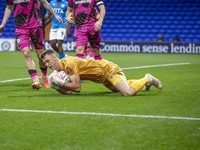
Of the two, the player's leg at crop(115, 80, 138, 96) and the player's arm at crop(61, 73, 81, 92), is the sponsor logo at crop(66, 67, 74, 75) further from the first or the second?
the player's leg at crop(115, 80, 138, 96)

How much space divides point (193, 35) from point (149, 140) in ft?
80.5

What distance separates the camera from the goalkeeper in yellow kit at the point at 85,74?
6133 mm

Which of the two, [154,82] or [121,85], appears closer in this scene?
[121,85]

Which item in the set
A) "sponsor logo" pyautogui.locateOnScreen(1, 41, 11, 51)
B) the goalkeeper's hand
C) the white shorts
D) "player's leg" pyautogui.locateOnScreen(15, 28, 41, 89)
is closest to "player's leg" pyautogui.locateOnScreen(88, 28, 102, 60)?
"player's leg" pyautogui.locateOnScreen(15, 28, 41, 89)

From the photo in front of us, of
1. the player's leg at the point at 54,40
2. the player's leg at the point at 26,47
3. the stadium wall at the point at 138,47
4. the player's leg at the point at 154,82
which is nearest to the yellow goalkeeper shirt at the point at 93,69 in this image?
the player's leg at the point at 154,82

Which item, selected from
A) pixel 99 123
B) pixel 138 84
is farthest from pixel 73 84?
pixel 99 123

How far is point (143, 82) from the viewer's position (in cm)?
649

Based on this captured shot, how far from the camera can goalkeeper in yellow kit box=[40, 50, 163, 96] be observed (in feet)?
20.1

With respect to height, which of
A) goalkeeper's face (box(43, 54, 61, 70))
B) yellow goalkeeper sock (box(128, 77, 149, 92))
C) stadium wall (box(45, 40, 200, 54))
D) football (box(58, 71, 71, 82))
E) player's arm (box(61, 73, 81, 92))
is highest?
goalkeeper's face (box(43, 54, 61, 70))

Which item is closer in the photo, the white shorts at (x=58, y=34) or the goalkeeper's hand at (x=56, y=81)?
the goalkeeper's hand at (x=56, y=81)

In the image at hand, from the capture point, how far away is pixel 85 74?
21.0 feet

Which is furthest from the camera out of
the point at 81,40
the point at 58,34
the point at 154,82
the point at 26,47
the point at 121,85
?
the point at 58,34

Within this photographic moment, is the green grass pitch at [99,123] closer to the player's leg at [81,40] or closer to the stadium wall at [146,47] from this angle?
the player's leg at [81,40]

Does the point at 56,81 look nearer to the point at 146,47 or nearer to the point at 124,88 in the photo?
the point at 124,88
